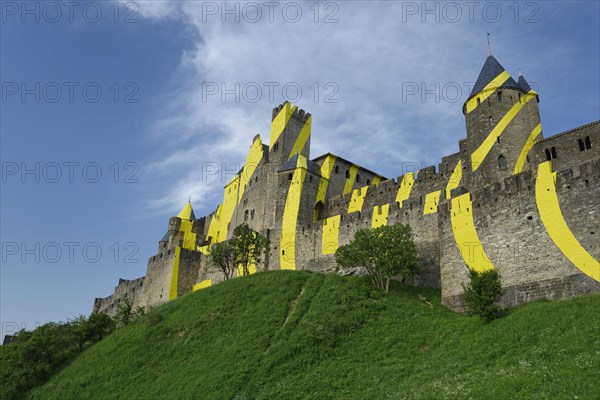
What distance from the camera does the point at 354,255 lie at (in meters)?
36.3

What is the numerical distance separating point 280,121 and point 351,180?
9.68 m

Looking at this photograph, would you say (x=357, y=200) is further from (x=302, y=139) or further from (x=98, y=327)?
(x=98, y=327)

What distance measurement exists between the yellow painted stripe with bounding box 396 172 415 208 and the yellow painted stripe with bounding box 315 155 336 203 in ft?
27.3

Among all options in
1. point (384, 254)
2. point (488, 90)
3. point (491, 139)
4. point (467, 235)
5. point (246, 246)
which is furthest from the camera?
point (246, 246)

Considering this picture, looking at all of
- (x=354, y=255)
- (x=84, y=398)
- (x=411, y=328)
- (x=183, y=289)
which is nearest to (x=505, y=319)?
(x=411, y=328)

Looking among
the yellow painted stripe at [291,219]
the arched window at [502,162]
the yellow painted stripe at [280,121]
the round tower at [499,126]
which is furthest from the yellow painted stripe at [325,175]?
the arched window at [502,162]

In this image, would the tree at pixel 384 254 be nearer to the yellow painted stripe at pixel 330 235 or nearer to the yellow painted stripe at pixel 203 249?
the yellow painted stripe at pixel 330 235

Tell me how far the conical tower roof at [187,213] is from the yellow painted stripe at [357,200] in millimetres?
23841

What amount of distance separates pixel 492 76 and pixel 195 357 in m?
28.0

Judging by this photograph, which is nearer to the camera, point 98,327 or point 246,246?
point 98,327

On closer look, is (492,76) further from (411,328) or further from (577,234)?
(411,328)

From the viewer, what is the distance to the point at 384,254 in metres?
34.7

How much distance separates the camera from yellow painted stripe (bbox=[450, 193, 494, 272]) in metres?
31.1

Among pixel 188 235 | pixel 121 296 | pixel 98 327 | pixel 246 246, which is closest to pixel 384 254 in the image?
pixel 246 246
